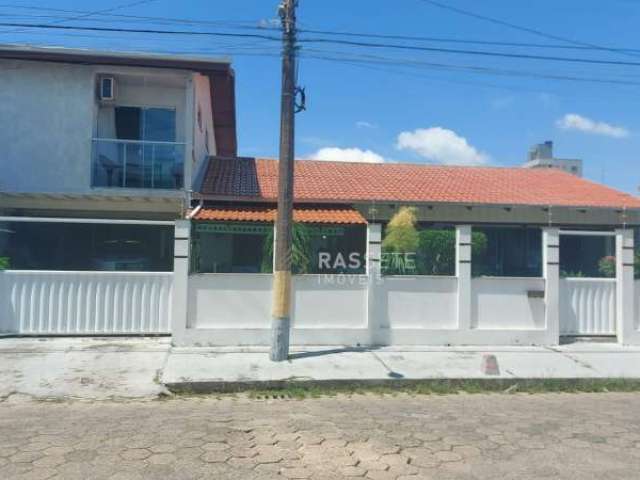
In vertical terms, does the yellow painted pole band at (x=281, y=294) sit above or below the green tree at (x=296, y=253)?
below

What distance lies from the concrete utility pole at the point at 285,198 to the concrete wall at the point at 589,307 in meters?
5.37

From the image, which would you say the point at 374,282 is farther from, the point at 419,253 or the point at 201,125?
the point at 201,125

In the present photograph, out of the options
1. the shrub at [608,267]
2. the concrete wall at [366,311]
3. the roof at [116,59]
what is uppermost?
the roof at [116,59]

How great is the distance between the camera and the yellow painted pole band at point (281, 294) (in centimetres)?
866

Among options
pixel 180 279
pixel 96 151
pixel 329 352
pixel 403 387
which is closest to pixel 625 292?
pixel 403 387

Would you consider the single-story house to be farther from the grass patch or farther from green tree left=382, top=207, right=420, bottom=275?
the grass patch

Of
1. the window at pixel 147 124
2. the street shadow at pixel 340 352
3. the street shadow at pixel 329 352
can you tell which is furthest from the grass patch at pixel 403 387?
the window at pixel 147 124

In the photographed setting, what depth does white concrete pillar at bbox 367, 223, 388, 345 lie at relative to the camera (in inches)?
384

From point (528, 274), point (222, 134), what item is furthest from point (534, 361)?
point (222, 134)

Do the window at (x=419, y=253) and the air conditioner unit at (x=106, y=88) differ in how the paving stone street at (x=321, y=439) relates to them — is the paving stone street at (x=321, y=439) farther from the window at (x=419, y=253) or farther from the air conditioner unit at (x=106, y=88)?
the air conditioner unit at (x=106, y=88)

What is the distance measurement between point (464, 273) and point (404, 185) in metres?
7.10

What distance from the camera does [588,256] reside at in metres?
11.1

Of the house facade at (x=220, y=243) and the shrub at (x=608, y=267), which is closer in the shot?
the house facade at (x=220, y=243)

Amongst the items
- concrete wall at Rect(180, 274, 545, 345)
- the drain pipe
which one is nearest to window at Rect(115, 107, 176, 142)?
the drain pipe
